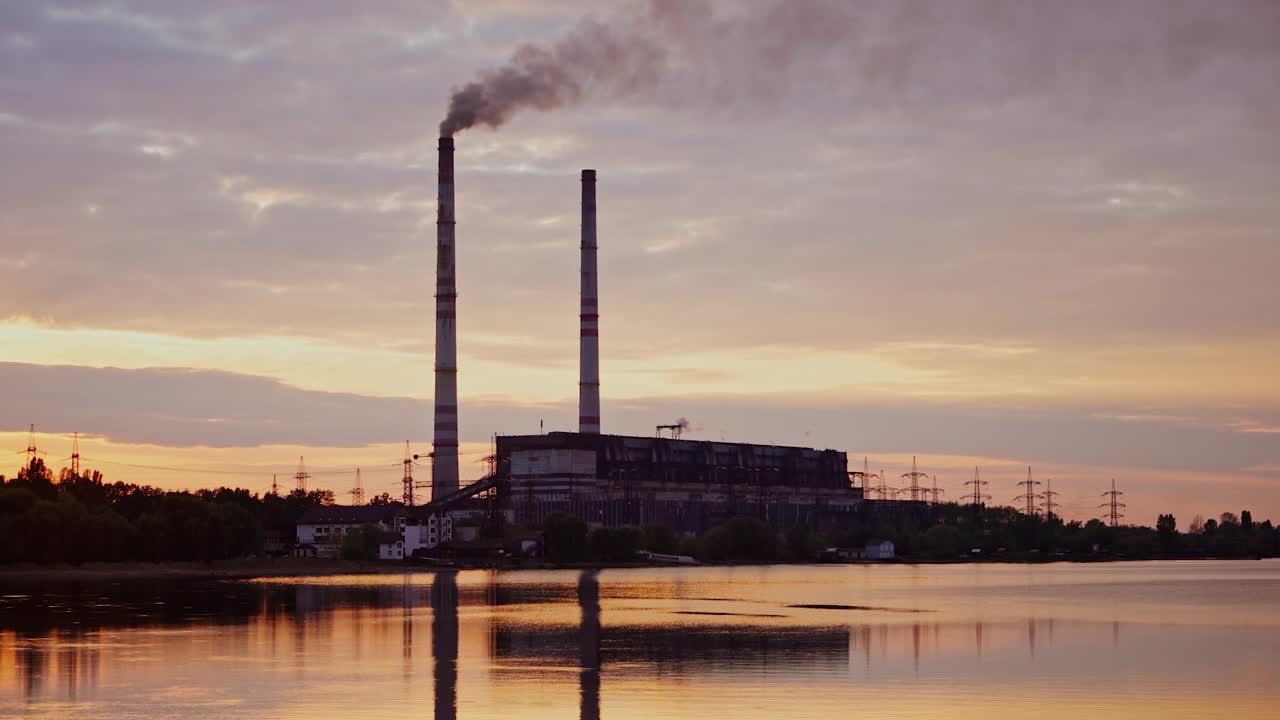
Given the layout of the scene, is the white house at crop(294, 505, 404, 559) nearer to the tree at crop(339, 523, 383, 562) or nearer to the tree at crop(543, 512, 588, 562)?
the tree at crop(339, 523, 383, 562)

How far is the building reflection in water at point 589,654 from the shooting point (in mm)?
35469

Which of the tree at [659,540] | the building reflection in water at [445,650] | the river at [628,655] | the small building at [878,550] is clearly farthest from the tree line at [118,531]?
the small building at [878,550]

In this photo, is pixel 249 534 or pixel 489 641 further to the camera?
pixel 249 534

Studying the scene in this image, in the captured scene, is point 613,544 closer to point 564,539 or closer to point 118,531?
point 564,539

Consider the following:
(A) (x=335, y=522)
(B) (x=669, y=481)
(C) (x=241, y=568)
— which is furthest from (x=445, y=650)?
(B) (x=669, y=481)

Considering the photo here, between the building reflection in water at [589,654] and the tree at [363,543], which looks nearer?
the building reflection in water at [589,654]

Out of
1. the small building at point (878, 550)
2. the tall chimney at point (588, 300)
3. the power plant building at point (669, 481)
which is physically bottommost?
the small building at point (878, 550)

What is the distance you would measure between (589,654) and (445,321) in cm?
9940

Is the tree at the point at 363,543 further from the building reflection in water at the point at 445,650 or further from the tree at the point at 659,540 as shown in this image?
the building reflection in water at the point at 445,650

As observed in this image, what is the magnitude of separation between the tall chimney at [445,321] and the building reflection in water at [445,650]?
5542 cm

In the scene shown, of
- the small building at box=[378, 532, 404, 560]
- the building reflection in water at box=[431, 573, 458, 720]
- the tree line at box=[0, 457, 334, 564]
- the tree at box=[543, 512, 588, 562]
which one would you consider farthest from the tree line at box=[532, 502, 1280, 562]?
the building reflection in water at box=[431, 573, 458, 720]

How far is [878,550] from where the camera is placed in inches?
6929

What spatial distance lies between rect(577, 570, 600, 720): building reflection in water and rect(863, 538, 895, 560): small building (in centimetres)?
8916

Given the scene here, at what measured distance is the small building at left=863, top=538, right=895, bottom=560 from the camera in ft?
574
